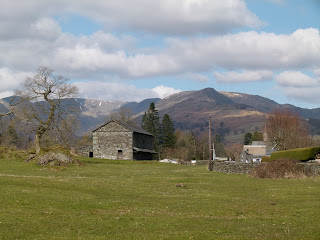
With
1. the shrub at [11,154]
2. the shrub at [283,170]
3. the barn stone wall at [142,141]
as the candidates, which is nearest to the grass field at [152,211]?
the shrub at [283,170]

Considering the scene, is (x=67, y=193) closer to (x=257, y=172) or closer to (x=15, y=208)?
(x=15, y=208)

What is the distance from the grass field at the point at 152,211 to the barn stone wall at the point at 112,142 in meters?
66.6

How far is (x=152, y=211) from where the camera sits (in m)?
23.6

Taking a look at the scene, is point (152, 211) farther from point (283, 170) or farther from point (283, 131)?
point (283, 131)

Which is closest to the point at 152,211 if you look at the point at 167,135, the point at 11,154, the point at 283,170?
the point at 283,170

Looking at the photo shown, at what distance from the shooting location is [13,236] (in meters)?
16.3

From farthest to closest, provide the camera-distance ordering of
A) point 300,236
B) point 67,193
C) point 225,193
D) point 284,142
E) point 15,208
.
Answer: point 284,142
point 225,193
point 67,193
point 15,208
point 300,236

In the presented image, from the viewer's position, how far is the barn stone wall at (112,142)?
104m

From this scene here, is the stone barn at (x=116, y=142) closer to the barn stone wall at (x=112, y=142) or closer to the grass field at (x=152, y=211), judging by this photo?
the barn stone wall at (x=112, y=142)

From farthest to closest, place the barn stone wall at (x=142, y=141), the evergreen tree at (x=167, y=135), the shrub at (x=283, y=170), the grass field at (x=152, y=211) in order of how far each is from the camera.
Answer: the evergreen tree at (x=167, y=135)
the barn stone wall at (x=142, y=141)
the shrub at (x=283, y=170)
the grass field at (x=152, y=211)

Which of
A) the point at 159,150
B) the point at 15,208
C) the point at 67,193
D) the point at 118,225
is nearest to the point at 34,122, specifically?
the point at 67,193

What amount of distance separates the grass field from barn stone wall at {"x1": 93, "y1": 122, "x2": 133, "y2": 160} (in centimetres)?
6659

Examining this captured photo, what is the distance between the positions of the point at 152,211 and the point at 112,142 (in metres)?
81.3

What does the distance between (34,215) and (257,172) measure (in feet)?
107
